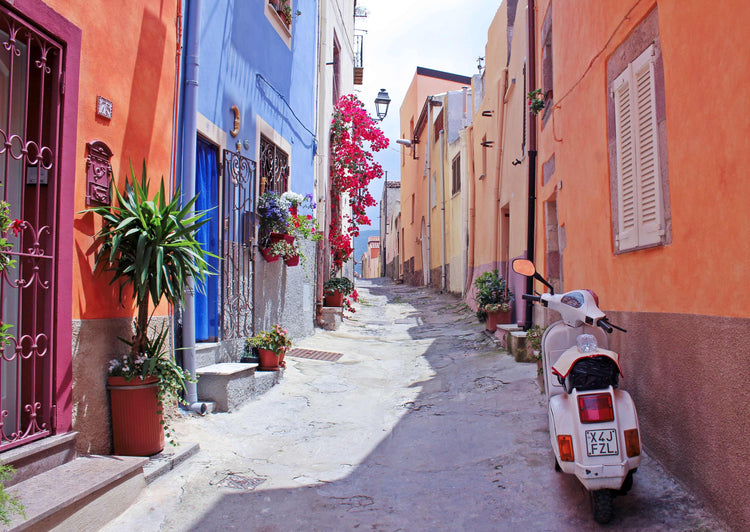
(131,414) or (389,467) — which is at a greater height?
(131,414)

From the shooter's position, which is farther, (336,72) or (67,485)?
(336,72)

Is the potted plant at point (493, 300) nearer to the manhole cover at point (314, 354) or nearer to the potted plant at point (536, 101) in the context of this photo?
the manhole cover at point (314, 354)

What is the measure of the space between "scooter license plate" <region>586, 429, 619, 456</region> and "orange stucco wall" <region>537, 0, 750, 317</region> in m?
0.79

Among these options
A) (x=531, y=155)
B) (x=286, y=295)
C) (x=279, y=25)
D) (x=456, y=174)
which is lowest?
(x=286, y=295)

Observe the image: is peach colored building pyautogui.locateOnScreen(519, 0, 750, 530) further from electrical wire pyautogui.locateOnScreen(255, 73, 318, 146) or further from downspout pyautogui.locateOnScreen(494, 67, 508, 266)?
downspout pyautogui.locateOnScreen(494, 67, 508, 266)

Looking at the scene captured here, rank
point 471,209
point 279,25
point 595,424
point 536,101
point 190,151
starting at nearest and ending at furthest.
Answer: point 595,424
point 190,151
point 536,101
point 279,25
point 471,209

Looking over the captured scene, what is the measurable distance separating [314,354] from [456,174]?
10443 mm

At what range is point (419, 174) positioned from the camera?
1001 inches

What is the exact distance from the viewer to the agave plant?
3757 millimetres

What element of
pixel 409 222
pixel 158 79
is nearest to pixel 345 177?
pixel 158 79

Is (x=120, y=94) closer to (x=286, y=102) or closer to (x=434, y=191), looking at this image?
(x=286, y=102)

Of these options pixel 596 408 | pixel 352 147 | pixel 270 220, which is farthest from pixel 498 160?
pixel 596 408

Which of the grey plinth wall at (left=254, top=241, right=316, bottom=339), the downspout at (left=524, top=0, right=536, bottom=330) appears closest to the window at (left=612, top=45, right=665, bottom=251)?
the downspout at (left=524, top=0, right=536, bottom=330)

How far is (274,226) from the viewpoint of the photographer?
24.8 feet
